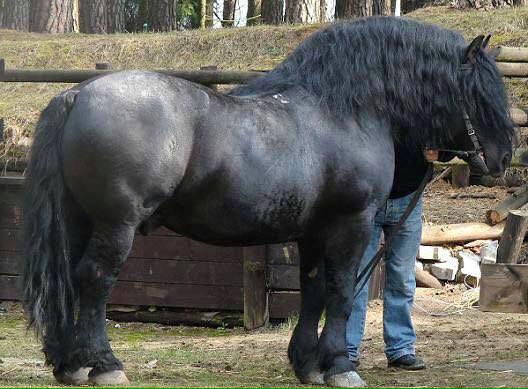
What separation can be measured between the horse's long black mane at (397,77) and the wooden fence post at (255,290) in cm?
312

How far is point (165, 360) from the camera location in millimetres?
7375

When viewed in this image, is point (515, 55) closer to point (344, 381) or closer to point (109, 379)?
point (344, 381)

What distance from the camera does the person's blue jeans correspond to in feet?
22.6

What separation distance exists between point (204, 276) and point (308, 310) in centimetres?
316

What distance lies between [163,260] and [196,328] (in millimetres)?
666

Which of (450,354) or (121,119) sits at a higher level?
(121,119)

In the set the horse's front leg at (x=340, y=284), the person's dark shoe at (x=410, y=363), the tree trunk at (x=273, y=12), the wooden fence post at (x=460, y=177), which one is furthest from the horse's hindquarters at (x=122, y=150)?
the tree trunk at (x=273, y=12)

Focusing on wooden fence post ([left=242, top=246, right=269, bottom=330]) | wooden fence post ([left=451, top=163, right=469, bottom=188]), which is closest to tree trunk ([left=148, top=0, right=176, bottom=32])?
wooden fence post ([left=451, top=163, right=469, bottom=188])

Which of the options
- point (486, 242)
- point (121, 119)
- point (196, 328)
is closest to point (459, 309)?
point (486, 242)

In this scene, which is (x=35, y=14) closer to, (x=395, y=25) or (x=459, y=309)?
(x=459, y=309)

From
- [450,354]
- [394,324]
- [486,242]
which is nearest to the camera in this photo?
[394,324]

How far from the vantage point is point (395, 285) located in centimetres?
704

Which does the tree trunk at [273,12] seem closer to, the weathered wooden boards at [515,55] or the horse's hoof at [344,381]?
the weathered wooden boards at [515,55]

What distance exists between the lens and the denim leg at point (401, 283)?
6.94 meters
